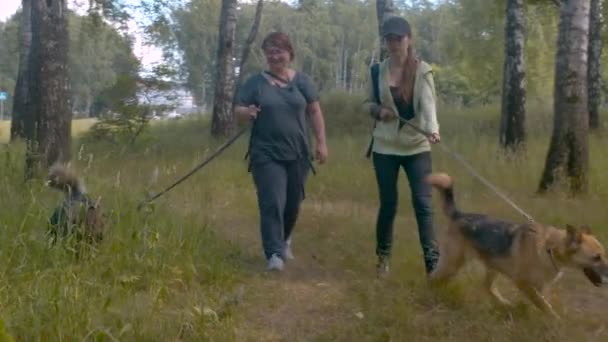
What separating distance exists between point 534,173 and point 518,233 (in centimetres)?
580

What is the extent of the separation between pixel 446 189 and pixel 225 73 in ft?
44.6

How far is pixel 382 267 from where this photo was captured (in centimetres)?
607

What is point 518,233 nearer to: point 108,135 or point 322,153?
point 322,153

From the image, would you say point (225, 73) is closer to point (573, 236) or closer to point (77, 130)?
point (77, 130)

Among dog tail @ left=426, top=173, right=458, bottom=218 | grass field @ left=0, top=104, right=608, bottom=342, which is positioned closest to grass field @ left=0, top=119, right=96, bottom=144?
grass field @ left=0, top=104, right=608, bottom=342

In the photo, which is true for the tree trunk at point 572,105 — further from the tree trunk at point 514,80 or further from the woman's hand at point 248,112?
the tree trunk at point 514,80

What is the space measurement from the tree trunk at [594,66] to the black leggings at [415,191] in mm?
13837

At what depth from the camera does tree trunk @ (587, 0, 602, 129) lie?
18.5 metres

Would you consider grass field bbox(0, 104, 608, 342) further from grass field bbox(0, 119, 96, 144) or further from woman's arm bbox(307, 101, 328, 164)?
grass field bbox(0, 119, 96, 144)

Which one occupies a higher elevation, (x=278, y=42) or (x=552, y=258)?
(x=278, y=42)

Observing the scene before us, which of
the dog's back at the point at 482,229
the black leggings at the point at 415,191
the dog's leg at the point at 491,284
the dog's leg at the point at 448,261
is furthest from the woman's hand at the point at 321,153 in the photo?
the dog's leg at the point at 491,284

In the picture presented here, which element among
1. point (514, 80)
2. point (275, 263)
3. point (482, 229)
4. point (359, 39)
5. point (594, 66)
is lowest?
point (275, 263)

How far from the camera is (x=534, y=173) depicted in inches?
414

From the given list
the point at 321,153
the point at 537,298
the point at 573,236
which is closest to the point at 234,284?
the point at 321,153
